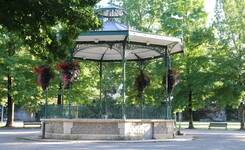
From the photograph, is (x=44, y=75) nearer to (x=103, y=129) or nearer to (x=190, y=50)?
(x=103, y=129)

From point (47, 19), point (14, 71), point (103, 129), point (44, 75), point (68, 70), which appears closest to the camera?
point (47, 19)

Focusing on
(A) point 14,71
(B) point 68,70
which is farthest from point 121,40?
(A) point 14,71

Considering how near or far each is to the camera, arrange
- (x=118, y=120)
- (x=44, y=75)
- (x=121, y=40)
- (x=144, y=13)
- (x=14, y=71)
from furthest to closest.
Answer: (x=144, y=13), (x=14, y=71), (x=44, y=75), (x=121, y=40), (x=118, y=120)

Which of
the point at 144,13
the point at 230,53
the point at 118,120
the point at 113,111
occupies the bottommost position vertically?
the point at 118,120

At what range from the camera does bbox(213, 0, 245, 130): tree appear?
2481 cm

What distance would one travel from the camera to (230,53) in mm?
27297

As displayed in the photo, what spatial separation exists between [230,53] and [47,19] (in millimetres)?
22208

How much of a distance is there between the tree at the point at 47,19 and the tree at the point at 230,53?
16.5 metres

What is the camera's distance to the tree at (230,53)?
2481cm

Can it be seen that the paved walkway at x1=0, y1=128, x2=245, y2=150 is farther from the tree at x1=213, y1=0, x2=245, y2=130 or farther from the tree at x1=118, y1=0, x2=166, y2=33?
the tree at x1=118, y1=0, x2=166, y2=33

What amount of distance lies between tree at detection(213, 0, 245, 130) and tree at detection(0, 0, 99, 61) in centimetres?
1647

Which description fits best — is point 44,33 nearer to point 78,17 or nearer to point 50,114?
point 78,17

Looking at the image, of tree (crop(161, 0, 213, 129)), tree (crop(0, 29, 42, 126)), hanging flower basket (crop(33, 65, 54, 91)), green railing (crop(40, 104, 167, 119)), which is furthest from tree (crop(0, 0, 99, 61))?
tree (crop(161, 0, 213, 129))

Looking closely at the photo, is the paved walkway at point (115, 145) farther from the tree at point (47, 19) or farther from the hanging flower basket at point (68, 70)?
the tree at point (47, 19)
